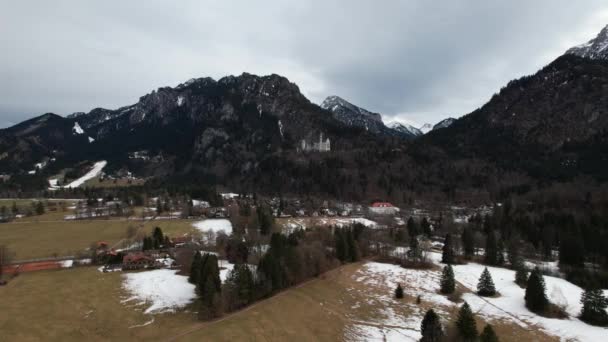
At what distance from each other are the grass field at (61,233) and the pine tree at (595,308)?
104 metres

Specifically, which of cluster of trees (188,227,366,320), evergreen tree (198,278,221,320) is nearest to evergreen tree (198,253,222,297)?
cluster of trees (188,227,366,320)

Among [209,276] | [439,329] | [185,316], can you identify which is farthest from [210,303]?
[439,329]

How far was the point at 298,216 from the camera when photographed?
157 m

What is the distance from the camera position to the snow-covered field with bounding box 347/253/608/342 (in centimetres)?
4559

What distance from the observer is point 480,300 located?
57.7 metres

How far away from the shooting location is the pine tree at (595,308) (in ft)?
155

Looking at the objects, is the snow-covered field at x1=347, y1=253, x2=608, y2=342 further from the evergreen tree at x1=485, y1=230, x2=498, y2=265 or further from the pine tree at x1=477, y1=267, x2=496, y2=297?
the evergreen tree at x1=485, y1=230, x2=498, y2=265

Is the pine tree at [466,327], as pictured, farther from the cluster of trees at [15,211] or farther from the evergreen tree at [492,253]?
the cluster of trees at [15,211]

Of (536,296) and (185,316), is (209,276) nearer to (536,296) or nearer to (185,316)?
(185,316)

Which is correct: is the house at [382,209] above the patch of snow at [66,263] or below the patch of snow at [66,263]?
above

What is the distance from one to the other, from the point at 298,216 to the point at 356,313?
10509 centimetres

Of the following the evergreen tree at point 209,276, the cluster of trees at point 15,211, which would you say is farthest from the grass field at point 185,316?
the cluster of trees at point 15,211

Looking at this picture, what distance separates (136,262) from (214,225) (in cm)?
5201

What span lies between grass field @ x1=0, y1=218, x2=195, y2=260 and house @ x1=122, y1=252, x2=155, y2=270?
2159 centimetres
